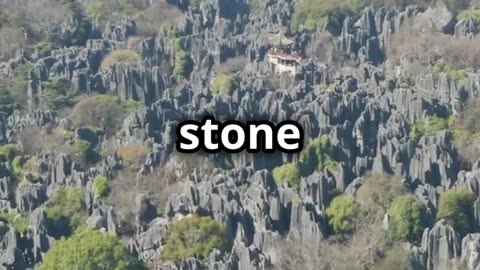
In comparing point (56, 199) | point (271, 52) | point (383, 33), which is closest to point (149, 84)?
point (271, 52)

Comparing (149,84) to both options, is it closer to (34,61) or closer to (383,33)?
(34,61)

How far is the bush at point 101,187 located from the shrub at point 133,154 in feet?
9.85

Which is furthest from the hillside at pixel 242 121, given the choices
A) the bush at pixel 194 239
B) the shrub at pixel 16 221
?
the shrub at pixel 16 221

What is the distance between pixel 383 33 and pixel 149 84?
46.1ft

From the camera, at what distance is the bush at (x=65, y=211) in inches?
1549

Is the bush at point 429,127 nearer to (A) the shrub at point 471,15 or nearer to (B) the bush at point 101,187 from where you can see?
(B) the bush at point 101,187

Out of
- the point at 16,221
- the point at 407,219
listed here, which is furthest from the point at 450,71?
the point at 16,221

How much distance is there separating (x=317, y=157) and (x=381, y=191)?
19.5 ft

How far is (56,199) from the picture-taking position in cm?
4162

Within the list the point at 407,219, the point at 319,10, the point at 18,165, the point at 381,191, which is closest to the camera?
the point at 407,219

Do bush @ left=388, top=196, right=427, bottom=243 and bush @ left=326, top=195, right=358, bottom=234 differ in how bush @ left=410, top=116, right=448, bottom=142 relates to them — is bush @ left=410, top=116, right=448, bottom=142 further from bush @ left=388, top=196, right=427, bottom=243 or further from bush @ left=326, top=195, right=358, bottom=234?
bush @ left=388, top=196, right=427, bottom=243

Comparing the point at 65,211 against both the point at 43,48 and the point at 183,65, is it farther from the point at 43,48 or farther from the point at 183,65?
the point at 43,48

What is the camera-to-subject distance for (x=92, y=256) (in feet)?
110

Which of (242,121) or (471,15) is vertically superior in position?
(471,15)
